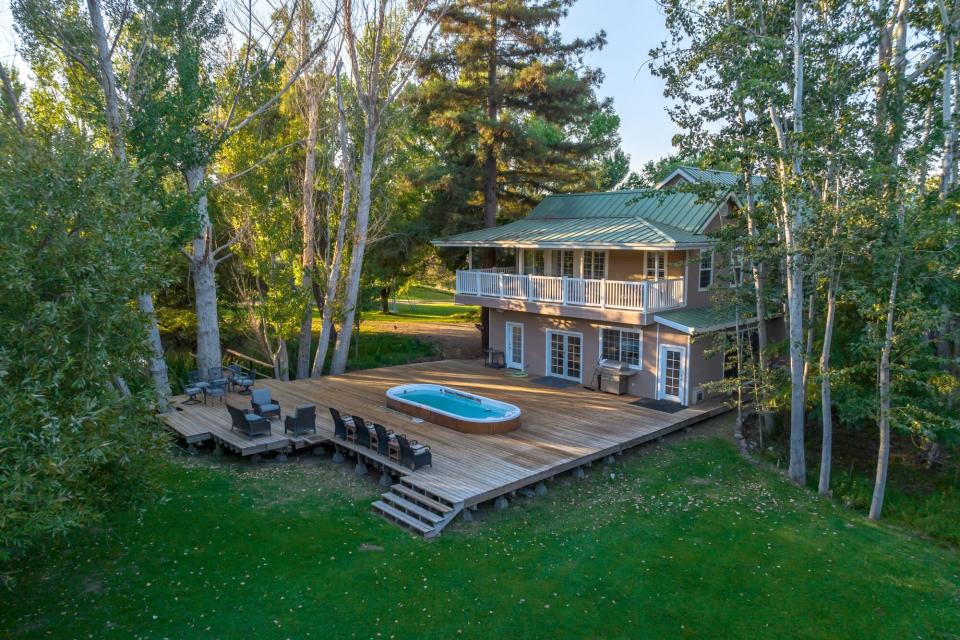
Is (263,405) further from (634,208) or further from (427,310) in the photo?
(427,310)

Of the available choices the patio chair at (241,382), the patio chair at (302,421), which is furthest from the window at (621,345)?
the patio chair at (241,382)

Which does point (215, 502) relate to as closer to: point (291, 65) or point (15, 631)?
point (15, 631)

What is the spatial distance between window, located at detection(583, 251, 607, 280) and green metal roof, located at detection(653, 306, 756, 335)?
9.98 feet

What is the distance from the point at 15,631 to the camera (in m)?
7.12

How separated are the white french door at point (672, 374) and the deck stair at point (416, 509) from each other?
842 centimetres

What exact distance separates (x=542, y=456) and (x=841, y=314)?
732 cm

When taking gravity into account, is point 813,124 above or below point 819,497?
above

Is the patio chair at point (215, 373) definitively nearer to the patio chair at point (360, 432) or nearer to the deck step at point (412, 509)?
the patio chair at point (360, 432)

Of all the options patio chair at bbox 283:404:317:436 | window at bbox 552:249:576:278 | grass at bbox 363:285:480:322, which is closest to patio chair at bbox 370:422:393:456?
patio chair at bbox 283:404:317:436

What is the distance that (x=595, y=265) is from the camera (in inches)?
752

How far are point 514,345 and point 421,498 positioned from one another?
10.5 meters

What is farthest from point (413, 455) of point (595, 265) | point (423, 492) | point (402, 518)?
point (595, 265)

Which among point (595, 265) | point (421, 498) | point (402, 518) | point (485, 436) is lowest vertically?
point (402, 518)

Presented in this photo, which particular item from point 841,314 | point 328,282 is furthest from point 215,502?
point 841,314
